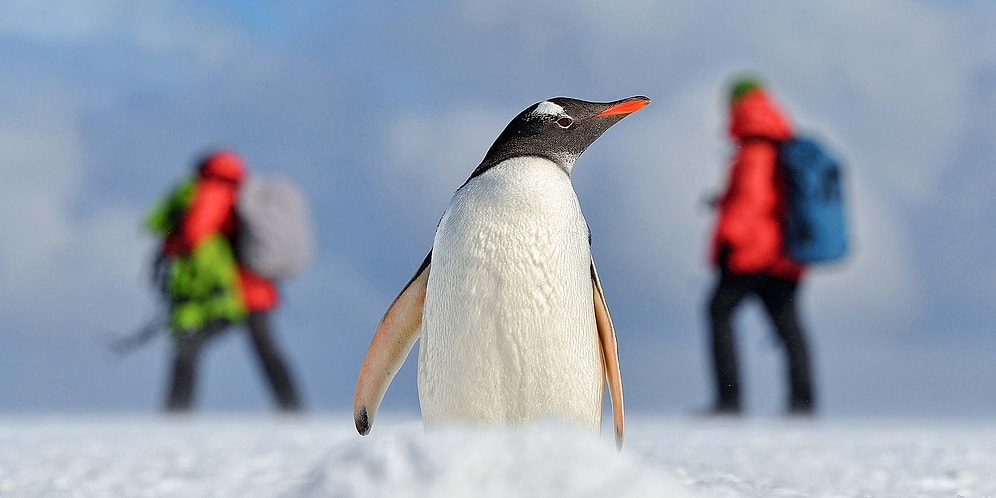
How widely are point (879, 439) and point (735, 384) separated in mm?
1133

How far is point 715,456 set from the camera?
2.93 meters

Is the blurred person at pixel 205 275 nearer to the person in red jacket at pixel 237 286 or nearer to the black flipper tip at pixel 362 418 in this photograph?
the person in red jacket at pixel 237 286

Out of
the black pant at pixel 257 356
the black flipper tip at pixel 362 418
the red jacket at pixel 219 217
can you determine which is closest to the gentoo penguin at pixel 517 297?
the black flipper tip at pixel 362 418

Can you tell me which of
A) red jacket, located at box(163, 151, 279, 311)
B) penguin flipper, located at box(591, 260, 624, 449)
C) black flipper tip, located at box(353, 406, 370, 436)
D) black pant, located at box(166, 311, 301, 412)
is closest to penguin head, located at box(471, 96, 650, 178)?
penguin flipper, located at box(591, 260, 624, 449)

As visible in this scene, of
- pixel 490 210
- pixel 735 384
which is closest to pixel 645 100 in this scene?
pixel 490 210

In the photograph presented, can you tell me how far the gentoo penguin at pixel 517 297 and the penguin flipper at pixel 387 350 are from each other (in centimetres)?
10

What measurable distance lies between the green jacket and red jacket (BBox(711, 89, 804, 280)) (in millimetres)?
2805

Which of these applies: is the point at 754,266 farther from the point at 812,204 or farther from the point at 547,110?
the point at 547,110

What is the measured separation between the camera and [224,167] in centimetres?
577

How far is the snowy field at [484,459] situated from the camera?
97cm

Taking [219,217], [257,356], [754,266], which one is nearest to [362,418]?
[754,266]

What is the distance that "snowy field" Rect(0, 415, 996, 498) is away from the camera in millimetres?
967

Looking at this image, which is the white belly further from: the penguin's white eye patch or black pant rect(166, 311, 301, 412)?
black pant rect(166, 311, 301, 412)

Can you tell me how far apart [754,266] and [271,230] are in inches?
111
